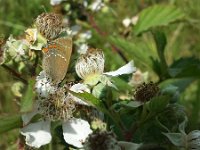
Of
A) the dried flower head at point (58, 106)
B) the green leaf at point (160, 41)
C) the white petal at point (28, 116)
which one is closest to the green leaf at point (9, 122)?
the white petal at point (28, 116)

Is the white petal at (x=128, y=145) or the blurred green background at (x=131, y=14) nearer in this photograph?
the white petal at (x=128, y=145)

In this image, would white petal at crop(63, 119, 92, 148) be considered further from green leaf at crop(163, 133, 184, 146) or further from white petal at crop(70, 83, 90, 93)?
green leaf at crop(163, 133, 184, 146)

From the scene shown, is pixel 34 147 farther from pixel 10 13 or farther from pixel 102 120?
pixel 10 13

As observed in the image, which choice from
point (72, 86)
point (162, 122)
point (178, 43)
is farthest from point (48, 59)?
point (178, 43)

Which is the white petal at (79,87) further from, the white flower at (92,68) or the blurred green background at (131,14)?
the blurred green background at (131,14)

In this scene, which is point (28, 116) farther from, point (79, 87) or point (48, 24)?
point (48, 24)

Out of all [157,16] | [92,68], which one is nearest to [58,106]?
[92,68]
